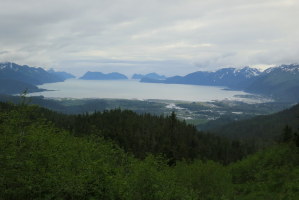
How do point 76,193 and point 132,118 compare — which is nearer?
point 76,193

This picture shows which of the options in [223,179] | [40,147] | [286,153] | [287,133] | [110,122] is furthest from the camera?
[110,122]

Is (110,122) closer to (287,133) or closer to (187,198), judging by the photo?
(287,133)

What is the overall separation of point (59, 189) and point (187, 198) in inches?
414

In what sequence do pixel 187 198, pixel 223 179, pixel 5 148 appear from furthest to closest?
pixel 223 179 → pixel 187 198 → pixel 5 148

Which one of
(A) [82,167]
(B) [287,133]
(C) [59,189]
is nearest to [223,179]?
(A) [82,167]

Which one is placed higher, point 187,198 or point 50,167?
point 50,167

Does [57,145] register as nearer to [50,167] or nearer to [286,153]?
[50,167]

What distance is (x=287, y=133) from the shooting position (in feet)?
285

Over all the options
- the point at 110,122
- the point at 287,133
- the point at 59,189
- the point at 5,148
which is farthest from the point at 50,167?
the point at 110,122

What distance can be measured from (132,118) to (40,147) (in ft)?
508

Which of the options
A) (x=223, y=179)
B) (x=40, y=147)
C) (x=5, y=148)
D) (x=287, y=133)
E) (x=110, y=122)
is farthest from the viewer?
(x=110, y=122)

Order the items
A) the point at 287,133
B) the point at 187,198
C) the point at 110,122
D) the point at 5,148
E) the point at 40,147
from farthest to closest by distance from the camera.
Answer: the point at 110,122
the point at 287,133
the point at 187,198
the point at 40,147
the point at 5,148

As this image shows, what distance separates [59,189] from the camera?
2133 cm

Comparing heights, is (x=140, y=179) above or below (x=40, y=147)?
below
